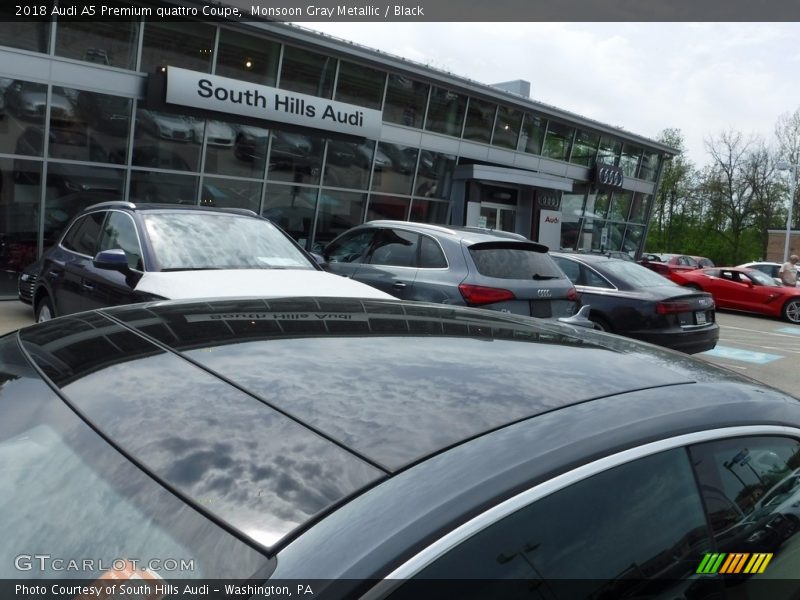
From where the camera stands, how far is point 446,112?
22078 millimetres

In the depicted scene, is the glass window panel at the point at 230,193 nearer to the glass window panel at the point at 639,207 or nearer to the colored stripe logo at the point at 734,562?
the colored stripe logo at the point at 734,562

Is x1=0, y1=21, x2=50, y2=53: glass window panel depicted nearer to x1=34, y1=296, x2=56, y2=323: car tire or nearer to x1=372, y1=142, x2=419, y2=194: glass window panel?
x1=34, y1=296, x2=56, y2=323: car tire

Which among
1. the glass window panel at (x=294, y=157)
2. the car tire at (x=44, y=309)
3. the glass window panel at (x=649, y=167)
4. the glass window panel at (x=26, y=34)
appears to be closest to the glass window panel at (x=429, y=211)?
the glass window panel at (x=294, y=157)

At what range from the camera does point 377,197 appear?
805 inches

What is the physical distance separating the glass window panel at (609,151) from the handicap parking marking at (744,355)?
1796 cm

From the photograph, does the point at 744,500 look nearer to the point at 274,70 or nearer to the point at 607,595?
the point at 607,595

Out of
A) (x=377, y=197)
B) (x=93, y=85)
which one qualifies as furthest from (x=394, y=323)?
(x=377, y=197)

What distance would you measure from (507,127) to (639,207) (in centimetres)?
1139

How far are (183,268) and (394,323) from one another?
3769 mm

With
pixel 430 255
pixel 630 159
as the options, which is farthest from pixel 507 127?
pixel 430 255

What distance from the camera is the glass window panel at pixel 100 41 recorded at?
13.8 m

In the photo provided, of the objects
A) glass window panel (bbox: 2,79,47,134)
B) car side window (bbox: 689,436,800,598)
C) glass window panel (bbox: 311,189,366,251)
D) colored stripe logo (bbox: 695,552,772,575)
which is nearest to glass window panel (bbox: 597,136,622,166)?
glass window panel (bbox: 311,189,366,251)

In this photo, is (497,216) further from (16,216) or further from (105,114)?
(16,216)

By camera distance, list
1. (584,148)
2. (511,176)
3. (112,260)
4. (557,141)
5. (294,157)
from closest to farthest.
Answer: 1. (112,260)
2. (294,157)
3. (511,176)
4. (557,141)
5. (584,148)
